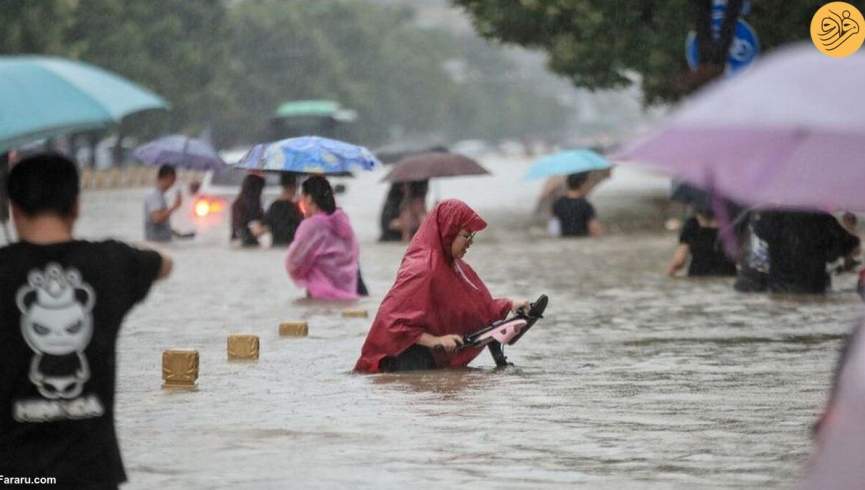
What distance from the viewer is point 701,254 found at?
23.8 meters

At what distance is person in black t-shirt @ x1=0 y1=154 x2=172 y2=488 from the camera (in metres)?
6.52

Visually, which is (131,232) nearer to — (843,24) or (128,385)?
(843,24)

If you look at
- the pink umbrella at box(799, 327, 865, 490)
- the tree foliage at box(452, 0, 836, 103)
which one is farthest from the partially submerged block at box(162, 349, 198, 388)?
the tree foliage at box(452, 0, 836, 103)

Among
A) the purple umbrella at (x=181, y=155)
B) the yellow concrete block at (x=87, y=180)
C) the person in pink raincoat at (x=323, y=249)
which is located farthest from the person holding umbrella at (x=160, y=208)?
the yellow concrete block at (x=87, y=180)

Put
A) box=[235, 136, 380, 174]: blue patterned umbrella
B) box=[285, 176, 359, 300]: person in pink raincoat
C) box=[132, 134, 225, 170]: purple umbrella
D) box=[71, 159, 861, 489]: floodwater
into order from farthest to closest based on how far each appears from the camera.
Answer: box=[132, 134, 225, 170]: purple umbrella
box=[285, 176, 359, 300]: person in pink raincoat
box=[235, 136, 380, 174]: blue patterned umbrella
box=[71, 159, 861, 489]: floodwater

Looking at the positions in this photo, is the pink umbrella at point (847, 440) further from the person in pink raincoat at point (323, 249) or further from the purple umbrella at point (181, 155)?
the purple umbrella at point (181, 155)

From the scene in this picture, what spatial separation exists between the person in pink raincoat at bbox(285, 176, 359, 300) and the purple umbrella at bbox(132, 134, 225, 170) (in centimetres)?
849

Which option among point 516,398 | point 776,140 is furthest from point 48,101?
point 516,398

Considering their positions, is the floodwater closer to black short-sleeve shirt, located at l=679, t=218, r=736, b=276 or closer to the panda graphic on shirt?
Answer: black short-sleeve shirt, located at l=679, t=218, r=736, b=276

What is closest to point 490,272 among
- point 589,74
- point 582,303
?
point 582,303

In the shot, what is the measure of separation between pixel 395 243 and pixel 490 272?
22.8 ft

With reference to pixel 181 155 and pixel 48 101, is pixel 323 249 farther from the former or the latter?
pixel 48 101

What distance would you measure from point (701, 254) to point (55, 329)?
17678mm

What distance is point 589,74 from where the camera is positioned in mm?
36438
